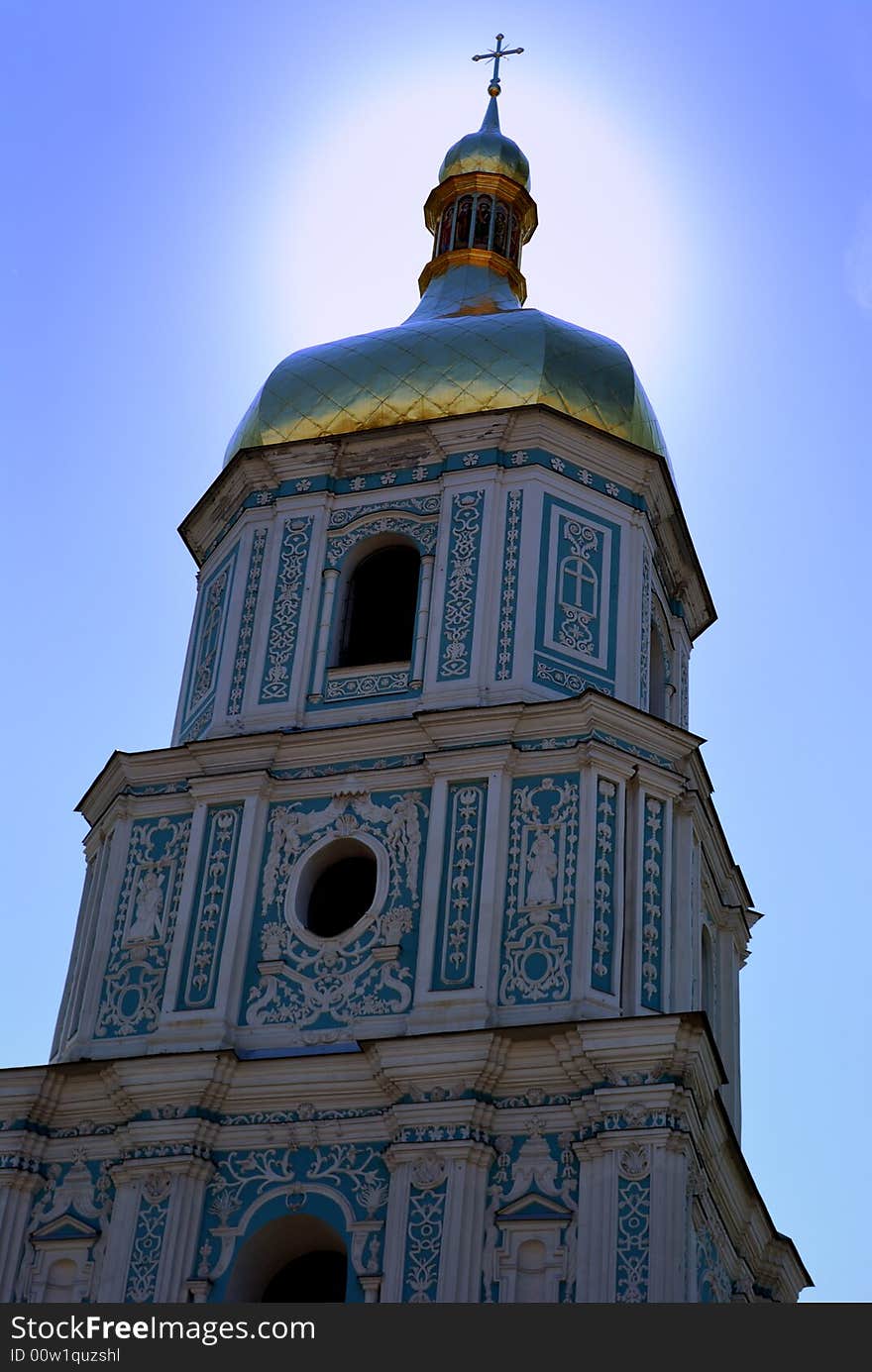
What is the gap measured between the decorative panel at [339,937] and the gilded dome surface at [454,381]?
4068 millimetres

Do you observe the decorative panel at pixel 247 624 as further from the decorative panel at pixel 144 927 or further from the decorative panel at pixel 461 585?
the decorative panel at pixel 461 585

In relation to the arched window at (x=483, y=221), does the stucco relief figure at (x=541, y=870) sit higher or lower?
lower

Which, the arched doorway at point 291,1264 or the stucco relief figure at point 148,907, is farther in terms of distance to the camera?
the stucco relief figure at point 148,907

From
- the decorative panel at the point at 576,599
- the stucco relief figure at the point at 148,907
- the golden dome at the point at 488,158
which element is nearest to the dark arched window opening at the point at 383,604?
the decorative panel at the point at 576,599

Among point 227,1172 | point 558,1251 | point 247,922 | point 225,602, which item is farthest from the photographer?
point 225,602

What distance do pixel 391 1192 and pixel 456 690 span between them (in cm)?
450

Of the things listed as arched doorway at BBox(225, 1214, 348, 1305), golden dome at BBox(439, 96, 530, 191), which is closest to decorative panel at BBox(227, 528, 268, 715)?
arched doorway at BBox(225, 1214, 348, 1305)

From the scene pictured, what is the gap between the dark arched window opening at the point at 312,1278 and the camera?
19.0 meters

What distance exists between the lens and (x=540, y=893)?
19312mm

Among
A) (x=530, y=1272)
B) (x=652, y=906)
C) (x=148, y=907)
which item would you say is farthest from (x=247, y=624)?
(x=530, y=1272)

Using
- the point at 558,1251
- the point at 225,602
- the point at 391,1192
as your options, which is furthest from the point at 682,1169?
the point at 225,602

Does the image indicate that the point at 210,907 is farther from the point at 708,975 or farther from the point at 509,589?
the point at 708,975

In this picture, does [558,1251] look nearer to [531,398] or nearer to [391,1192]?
[391,1192]

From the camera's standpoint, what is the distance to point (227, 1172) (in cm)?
1867
